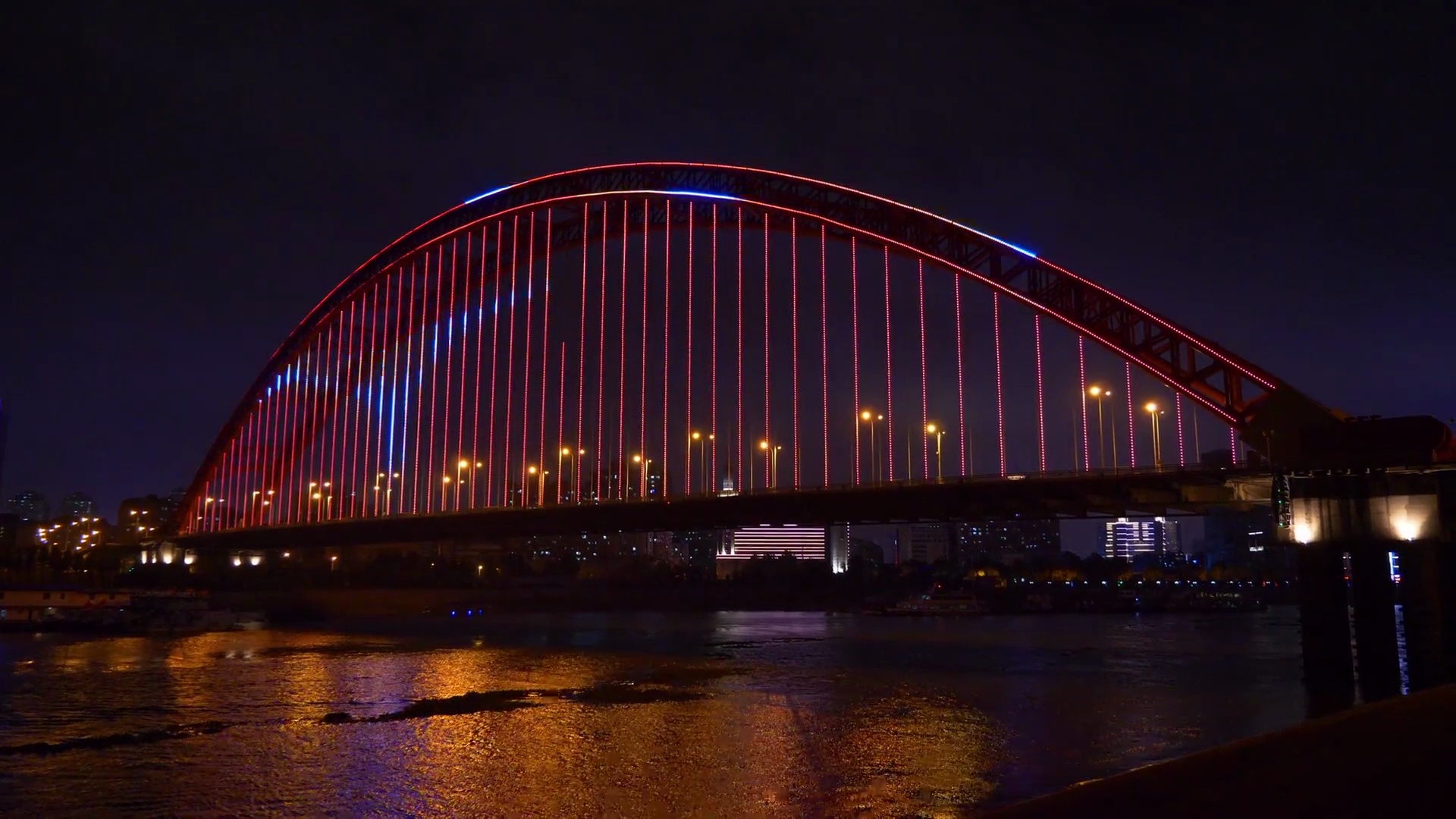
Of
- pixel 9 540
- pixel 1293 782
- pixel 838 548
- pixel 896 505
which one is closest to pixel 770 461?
pixel 896 505

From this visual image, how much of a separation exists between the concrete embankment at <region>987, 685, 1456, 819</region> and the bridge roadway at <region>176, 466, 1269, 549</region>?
79.5 ft

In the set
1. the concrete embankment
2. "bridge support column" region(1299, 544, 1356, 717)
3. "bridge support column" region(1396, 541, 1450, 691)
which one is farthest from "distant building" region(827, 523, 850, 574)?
the concrete embankment

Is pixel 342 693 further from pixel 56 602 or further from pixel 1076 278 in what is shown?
pixel 56 602

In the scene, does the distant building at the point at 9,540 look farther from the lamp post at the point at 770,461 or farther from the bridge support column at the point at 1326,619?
the bridge support column at the point at 1326,619

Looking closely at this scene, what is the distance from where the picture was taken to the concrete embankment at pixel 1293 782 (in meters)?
9.00

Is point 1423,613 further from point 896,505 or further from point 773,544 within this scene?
point 773,544

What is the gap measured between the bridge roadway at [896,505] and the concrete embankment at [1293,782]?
79.5 feet

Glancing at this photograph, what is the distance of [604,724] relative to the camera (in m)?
26.9

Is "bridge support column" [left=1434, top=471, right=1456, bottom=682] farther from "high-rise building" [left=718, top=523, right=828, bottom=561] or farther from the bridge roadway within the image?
"high-rise building" [left=718, top=523, right=828, bottom=561]

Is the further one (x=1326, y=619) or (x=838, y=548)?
(x=838, y=548)

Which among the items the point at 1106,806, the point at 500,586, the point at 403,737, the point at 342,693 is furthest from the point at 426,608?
the point at 1106,806

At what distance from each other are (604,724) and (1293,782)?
1944 cm

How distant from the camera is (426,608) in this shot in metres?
90.9

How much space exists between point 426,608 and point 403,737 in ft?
226
